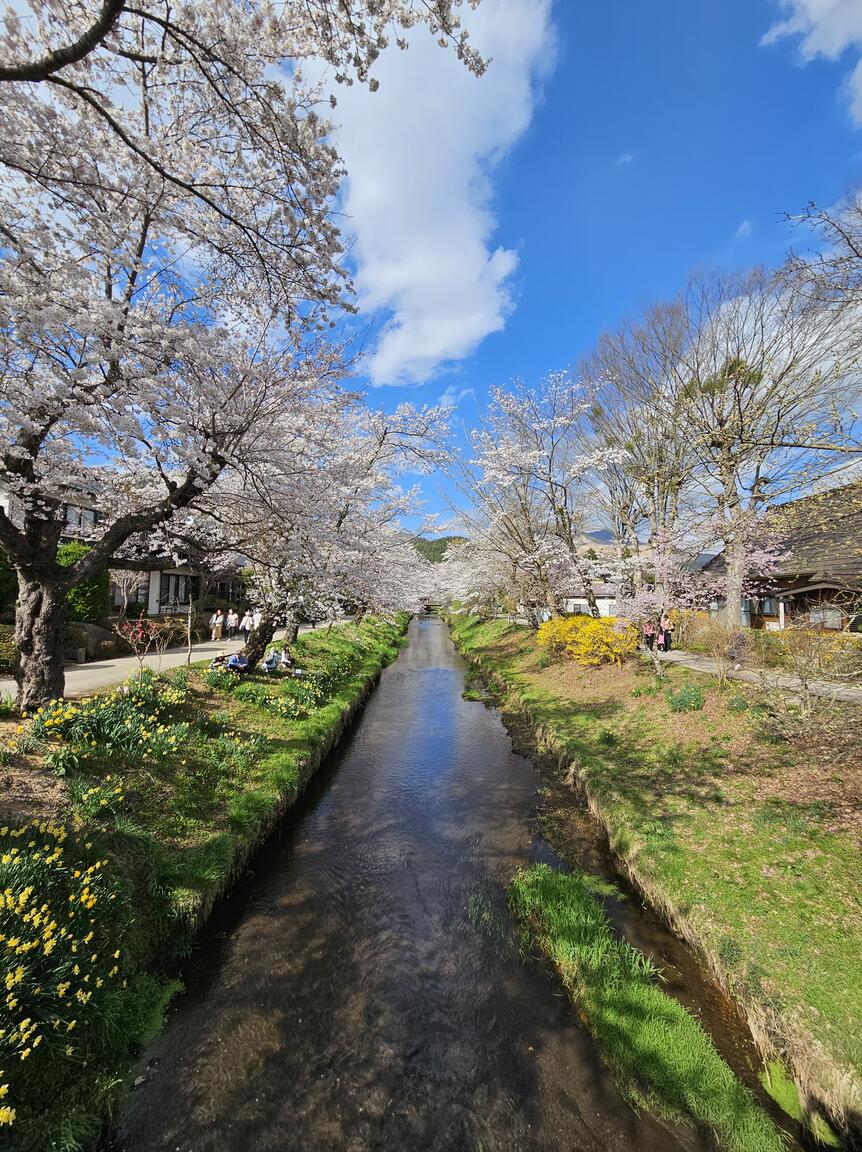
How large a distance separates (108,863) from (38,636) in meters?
4.02

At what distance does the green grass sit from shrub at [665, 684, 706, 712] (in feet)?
19.9

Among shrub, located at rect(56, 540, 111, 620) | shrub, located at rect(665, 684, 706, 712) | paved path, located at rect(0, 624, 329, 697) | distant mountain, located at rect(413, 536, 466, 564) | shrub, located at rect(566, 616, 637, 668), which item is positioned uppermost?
distant mountain, located at rect(413, 536, 466, 564)

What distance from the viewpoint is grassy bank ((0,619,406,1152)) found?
137 inches

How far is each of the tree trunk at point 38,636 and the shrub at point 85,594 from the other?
13.1 metres

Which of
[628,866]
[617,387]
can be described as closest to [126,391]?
[628,866]

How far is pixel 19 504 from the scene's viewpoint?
673 cm

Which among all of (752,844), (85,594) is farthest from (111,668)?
(752,844)

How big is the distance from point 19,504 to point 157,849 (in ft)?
16.7

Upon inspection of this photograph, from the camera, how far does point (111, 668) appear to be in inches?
591

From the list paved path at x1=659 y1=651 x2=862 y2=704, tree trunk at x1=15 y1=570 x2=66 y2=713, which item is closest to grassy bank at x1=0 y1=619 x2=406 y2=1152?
tree trunk at x1=15 y1=570 x2=66 y2=713

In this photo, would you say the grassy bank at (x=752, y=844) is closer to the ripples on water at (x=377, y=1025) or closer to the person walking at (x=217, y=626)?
the ripples on water at (x=377, y=1025)

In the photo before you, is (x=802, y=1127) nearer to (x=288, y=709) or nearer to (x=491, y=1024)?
(x=491, y=1024)

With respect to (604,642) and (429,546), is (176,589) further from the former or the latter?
(429,546)

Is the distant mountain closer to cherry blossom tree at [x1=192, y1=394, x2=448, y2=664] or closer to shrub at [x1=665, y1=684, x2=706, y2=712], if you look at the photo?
cherry blossom tree at [x1=192, y1=394, x2=448, y2=664]
